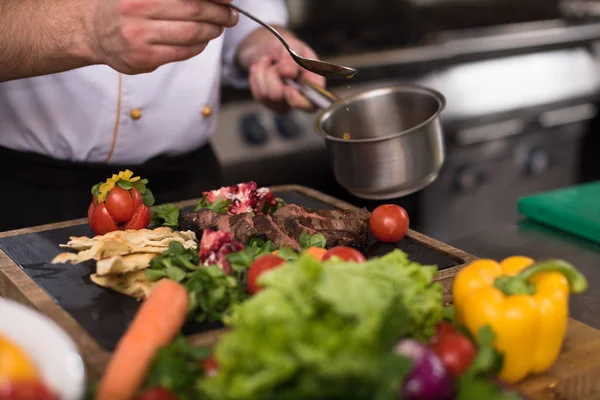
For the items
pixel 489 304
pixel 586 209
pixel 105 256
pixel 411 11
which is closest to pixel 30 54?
pixel 105 256

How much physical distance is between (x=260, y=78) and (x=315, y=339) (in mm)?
1499

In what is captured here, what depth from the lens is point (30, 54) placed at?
1.95 meters

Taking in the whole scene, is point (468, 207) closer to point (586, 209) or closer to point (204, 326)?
point (586, 209)

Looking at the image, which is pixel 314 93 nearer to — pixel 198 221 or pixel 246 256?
pixel 198 221

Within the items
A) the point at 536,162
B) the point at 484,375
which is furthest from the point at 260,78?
the point at 536,162

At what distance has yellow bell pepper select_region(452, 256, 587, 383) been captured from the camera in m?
1.29

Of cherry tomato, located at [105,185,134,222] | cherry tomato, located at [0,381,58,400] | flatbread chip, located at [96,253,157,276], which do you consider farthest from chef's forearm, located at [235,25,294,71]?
cherry tomato, located at [0,381,58,400]

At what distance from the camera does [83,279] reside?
1.72m

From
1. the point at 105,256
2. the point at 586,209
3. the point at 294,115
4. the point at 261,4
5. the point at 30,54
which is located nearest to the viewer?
the point at 105,256

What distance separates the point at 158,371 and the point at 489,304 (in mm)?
540

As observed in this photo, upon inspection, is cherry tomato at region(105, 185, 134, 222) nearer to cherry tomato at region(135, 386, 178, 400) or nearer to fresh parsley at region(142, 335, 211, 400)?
fresh parsley at region(142, 335, 211, 400)

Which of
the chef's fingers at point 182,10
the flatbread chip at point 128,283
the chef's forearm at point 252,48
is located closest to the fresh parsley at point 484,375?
the flatbread chip at point 128,283

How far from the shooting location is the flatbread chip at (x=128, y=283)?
1.63 metres

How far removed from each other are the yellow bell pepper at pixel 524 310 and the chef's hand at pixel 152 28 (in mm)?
829
